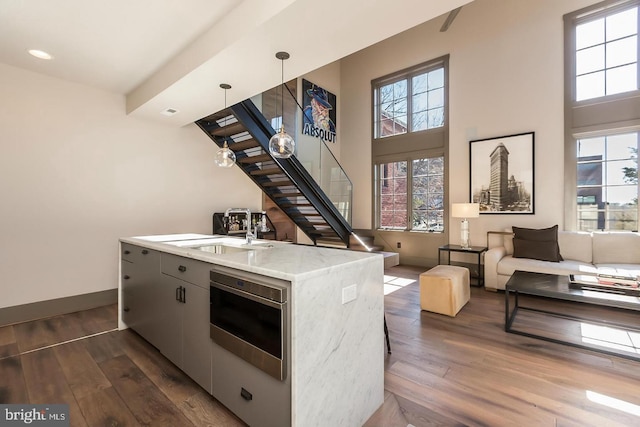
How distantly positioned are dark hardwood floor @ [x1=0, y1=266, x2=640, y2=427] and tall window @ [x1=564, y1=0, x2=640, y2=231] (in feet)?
8.04

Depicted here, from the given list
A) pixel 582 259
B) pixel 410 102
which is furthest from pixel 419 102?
pixel 582 259

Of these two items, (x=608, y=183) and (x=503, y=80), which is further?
(x=503, y=80)

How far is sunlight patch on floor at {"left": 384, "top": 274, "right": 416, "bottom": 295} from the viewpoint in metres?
4.45


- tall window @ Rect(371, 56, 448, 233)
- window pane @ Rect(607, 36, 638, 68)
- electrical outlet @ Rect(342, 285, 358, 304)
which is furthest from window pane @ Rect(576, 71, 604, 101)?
electrical outlet @ Rect(342, 285, 358, 304)

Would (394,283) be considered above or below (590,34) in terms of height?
below

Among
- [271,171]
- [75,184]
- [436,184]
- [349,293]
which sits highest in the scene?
[271,171]

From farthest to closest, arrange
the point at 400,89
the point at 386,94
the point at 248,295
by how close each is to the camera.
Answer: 1. the point at 386,94
2. the point at 400,89
3. the point at 248,295

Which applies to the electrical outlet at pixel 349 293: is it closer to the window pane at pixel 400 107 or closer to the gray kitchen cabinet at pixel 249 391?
the gray kitchen cabinet at pixel 249 391

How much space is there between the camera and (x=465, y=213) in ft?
15.9

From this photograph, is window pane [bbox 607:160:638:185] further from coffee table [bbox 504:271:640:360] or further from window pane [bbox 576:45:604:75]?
coffee table [bbox 504:271:640:360]

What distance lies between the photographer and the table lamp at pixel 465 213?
189 inches

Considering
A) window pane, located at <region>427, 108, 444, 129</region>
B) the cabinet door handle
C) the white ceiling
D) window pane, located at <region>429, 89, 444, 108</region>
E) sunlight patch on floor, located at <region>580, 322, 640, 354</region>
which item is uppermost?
window pane, located at <region>429, 89, 444, 108</region>

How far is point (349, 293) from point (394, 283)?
3.40 metres

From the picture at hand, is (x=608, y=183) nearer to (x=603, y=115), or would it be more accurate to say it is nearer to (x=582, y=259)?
(x=603, y=115)
